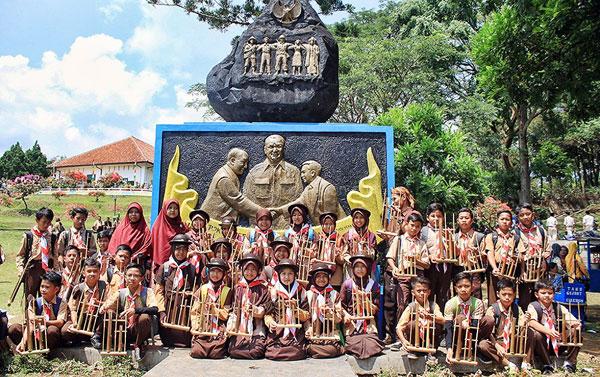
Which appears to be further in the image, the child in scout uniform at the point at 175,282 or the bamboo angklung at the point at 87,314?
the child in scout uniform at the point at 175,282

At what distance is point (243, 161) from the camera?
7309 mm

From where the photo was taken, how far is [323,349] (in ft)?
16.0

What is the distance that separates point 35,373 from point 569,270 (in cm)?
733

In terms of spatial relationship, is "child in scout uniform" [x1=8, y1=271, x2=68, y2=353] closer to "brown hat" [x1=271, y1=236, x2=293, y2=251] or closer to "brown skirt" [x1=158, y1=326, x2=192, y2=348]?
"brown skirt" [x1=158, y1=326, x2=192, y2=348]

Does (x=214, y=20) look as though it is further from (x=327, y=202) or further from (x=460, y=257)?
(x=460, y=257)

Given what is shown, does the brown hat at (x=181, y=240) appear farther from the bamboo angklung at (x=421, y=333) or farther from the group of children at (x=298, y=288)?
the bamboo angklung at (x=421, y=333)

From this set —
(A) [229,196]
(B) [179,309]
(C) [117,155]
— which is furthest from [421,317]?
(C) [117,155]

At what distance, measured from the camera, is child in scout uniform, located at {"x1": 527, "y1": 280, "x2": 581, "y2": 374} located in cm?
487

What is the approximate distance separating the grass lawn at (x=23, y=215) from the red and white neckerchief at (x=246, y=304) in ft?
12.6

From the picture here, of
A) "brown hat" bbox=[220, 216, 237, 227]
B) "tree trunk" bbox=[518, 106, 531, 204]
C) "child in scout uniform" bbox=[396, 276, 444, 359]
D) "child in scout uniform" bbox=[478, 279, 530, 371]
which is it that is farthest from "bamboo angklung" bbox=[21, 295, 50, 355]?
"tree trunk" bbox=[518, 106, 531, 204]

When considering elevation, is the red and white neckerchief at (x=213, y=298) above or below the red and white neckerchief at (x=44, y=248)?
below

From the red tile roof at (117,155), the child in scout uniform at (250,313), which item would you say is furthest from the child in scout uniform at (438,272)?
the red tile roof at (117,155)

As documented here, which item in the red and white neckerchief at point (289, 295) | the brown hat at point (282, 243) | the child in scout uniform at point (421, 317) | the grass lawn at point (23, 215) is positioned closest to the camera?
the child in scout uniform at point (421, 317)

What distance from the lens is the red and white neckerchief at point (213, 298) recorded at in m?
5.00
